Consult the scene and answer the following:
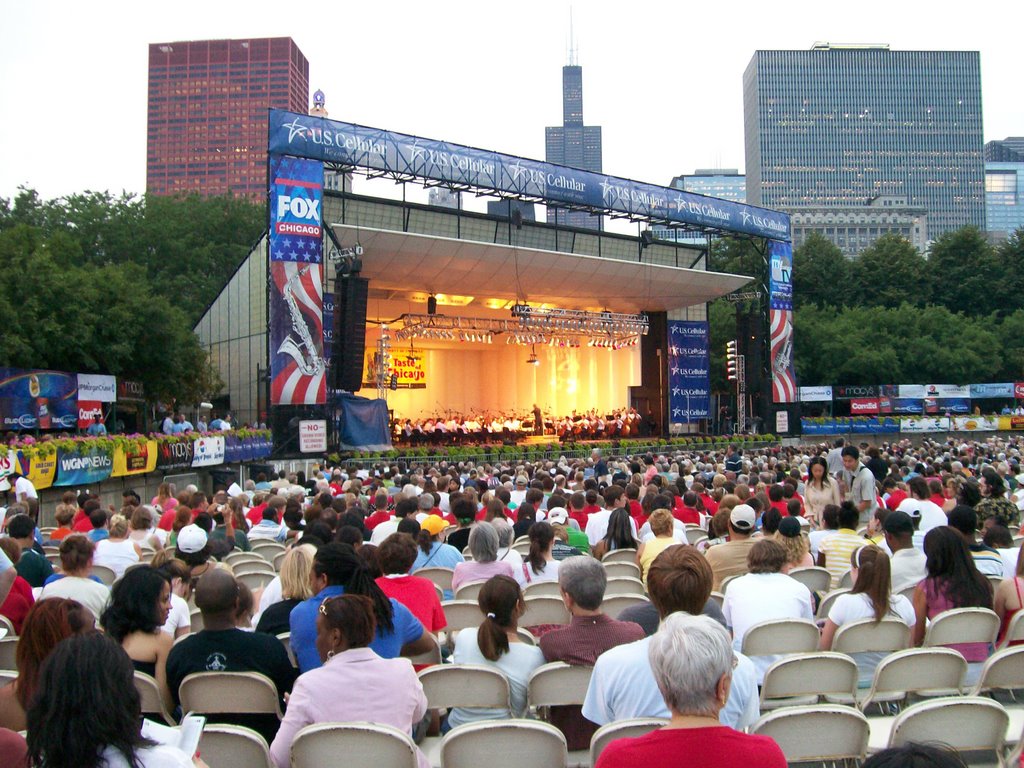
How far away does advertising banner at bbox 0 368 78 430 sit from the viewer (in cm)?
2003

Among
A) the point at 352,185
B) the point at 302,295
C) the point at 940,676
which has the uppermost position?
the point at 352,185

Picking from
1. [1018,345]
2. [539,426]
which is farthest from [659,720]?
[1018,345]

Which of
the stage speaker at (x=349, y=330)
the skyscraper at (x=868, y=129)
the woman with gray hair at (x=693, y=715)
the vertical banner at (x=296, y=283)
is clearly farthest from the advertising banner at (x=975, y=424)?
the skyscraper at (x=868, y=129)

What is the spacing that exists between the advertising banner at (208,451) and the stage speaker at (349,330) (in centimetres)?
340

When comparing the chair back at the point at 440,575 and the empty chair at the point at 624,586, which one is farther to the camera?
the chair back at the point at 440,575

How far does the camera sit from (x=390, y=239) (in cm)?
2475

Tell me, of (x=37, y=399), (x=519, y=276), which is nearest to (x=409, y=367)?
(x=519, y=276)

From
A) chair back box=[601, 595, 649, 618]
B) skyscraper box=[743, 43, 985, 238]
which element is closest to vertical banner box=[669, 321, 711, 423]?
chair back box=[601, 595, 649, 618]

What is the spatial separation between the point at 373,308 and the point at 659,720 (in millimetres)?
28240

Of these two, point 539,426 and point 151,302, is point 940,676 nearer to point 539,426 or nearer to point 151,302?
point 151,302

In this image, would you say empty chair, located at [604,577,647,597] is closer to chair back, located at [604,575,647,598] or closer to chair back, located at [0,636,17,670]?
chair back, located at [604,575,647,598]

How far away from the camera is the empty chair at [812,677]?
3750mm

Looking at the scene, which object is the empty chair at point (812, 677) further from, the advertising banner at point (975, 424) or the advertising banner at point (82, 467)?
the advertising banner at point (975, 424)

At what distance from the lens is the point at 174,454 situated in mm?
18453
